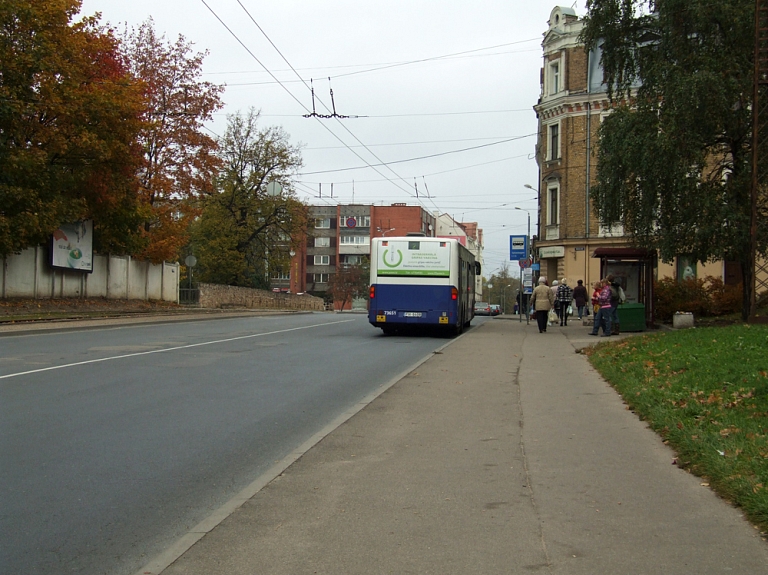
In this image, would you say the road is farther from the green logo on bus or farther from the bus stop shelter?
the bus stop shelter

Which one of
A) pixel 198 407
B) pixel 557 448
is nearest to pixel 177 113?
pixel 198 407

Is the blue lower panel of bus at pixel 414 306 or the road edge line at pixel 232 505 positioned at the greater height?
the blue lower panel of bus at pixel 414 306

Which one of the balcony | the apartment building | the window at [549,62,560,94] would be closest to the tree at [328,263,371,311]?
the apartment building

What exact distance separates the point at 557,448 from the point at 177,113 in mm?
36693

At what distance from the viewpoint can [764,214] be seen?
2311cm

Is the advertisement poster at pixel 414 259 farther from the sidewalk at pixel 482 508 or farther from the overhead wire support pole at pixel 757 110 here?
the sidewalk at pixel 482 508

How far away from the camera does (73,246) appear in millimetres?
33188

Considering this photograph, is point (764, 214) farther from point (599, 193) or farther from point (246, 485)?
point (246, 485)

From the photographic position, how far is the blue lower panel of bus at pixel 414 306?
2225cm

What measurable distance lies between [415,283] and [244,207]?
3639cm

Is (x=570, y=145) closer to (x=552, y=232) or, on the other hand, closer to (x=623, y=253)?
(x=552, y=232)

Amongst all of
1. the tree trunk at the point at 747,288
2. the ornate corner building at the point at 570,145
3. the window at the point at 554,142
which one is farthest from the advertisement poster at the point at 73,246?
the window at the point at 554,142

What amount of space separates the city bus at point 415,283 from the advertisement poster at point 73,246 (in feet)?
52.3

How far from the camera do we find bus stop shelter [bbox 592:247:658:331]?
24.4 m
